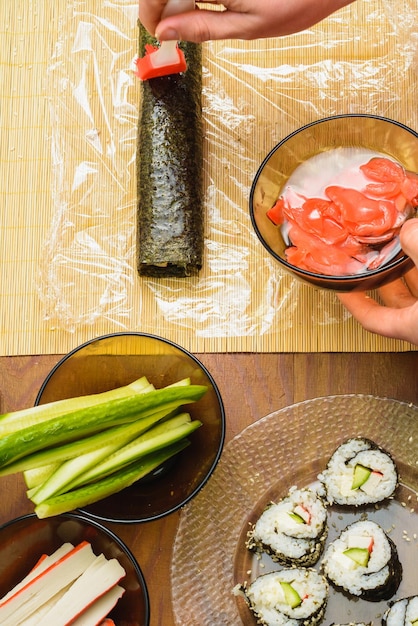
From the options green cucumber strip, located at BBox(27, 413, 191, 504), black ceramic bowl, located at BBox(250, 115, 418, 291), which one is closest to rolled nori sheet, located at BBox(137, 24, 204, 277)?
black ceramic bowl, located at BBox(250, 115, 418, 291)

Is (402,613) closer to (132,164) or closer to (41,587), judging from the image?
(41,587)

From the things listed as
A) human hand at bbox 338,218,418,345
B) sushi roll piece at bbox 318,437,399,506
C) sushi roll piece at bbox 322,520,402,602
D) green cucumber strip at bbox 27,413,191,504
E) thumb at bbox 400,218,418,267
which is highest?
thumb at bbox 400,218,418,267

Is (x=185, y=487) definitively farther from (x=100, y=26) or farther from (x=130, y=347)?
(x=100, y=26)

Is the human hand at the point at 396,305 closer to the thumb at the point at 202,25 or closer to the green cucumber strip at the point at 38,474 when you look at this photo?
the thumb at the point at 202,25

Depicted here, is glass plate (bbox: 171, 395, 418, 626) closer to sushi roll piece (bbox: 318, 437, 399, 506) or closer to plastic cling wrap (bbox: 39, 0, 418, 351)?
sushi roll piece (bbox: 318, 437, 399, 506)

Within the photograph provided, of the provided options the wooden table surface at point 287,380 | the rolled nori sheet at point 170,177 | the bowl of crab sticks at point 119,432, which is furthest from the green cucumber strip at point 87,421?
the rolled nori sheet at point 170,177
